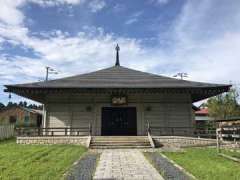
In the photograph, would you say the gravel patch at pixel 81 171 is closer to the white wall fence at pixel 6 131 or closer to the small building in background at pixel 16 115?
the white wall fence at pixel 6 131

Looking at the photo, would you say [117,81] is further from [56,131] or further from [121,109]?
[56,131]

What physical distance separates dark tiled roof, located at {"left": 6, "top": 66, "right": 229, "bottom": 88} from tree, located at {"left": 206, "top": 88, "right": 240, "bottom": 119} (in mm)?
22120

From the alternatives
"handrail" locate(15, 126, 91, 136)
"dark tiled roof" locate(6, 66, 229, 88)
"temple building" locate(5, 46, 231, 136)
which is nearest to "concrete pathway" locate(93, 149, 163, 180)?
"handrail" locate(15, 126, 91, 136)

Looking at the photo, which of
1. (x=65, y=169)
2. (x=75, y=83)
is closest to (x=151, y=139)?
(x=75, y=83)

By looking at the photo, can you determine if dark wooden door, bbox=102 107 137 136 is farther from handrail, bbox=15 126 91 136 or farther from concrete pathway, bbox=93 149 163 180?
concrete pathway, bbox=93 149 163 180

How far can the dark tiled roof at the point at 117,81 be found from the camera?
18.2 metres

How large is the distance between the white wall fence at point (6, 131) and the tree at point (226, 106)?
30.0 metres

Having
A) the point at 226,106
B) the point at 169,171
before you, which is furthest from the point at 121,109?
the point at 226,106

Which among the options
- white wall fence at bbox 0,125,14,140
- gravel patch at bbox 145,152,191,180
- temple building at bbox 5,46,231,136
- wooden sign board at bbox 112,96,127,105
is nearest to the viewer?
gravel patch at bbox 145,152,191,180

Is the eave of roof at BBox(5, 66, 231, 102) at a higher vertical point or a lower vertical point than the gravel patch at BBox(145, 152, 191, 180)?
higher

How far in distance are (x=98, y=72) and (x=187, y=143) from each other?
35.0 ft

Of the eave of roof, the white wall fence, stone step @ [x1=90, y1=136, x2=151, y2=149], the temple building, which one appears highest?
the eave of roof

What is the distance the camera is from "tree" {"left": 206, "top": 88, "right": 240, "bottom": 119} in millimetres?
39469

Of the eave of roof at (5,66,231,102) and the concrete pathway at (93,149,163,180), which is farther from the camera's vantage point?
the eave of roof at (5,66,231,102)
